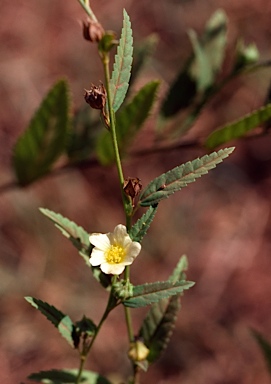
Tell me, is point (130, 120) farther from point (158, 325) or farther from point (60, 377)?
point (60, 377)

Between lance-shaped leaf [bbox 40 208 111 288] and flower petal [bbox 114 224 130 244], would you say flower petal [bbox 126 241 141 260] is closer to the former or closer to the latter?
flower petal [bbox 114 224 130 244]

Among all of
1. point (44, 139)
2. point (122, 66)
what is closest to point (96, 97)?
point (122, 66)

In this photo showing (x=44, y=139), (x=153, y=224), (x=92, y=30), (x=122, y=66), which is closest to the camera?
(x=92, y=30)

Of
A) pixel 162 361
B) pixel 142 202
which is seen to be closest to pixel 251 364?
pixel 162 361

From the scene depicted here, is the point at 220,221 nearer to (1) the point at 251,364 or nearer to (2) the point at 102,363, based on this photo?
(1) the point at 251,364

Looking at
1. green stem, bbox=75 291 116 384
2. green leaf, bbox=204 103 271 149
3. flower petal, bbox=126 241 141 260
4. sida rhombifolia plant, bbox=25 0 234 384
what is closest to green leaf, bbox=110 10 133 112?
sida rhombifolia plant, bbox=25 0 234 384
